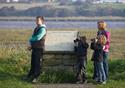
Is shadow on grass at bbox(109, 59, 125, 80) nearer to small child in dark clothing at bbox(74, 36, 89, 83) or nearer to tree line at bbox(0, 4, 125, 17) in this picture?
small child in dark clothing at bbox(74, 36, 89, 83)

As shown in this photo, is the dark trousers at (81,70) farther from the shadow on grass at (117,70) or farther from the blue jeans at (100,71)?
the shadow on grass at (117,70)

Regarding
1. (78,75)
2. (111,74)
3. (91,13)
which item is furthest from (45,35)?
(91,13)

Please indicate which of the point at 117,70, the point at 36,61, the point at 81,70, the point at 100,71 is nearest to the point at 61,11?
the point at 117,70

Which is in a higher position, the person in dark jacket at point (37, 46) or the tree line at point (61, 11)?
the person in dark jacket at point (37, 46)

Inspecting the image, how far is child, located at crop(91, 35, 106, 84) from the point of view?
41.7ft

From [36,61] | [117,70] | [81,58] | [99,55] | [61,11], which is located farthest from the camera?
[61,11]

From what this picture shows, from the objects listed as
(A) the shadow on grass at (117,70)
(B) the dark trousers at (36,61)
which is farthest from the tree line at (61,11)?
(B) the dark trousers at (36,61)

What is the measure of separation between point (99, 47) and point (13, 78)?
2.25m

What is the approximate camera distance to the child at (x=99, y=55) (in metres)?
12.7

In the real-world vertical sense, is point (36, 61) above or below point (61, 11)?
above

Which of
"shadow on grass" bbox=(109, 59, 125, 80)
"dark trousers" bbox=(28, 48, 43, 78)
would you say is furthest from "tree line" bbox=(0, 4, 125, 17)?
"dark trousers" bbox=(28, 48, 43, 78)

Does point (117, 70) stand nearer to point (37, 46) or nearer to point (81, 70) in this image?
point (81, 70)

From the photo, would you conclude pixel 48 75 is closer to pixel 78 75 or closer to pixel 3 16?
pixel 78 75

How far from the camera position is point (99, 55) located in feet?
42.0
